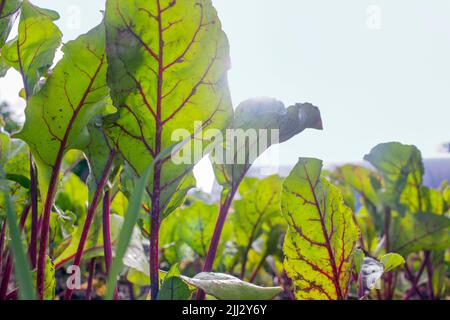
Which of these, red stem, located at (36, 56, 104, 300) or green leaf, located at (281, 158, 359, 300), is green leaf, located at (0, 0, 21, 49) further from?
green leaf, located at (281, 158, 359, 300)

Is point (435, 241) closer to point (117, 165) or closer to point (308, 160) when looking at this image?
point (308, 160)

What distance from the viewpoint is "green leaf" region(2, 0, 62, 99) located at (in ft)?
2.24

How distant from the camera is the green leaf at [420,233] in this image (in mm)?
1088

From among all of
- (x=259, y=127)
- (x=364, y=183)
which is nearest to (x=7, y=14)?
(x=259, y=127)

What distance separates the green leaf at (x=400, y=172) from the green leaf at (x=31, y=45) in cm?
69

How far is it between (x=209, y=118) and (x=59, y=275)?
4.05 ft

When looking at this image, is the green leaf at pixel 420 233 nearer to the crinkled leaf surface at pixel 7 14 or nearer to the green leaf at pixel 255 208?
the green leaf at pixel 255 208

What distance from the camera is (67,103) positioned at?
606 millimetres

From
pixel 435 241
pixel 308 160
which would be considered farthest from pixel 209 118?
pixel 435 241

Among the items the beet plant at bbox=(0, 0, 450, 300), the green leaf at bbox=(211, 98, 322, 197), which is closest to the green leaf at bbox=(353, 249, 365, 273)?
the beet plant at bbox=(0, 0, 450, 300)

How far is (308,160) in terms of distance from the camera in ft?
1.98

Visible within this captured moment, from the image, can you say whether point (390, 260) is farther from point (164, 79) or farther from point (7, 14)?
point (7, 14)

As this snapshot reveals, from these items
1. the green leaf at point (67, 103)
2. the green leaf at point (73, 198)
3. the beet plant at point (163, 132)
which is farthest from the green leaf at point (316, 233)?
the green leaf at point (73, 198)

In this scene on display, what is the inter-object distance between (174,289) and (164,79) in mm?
247
